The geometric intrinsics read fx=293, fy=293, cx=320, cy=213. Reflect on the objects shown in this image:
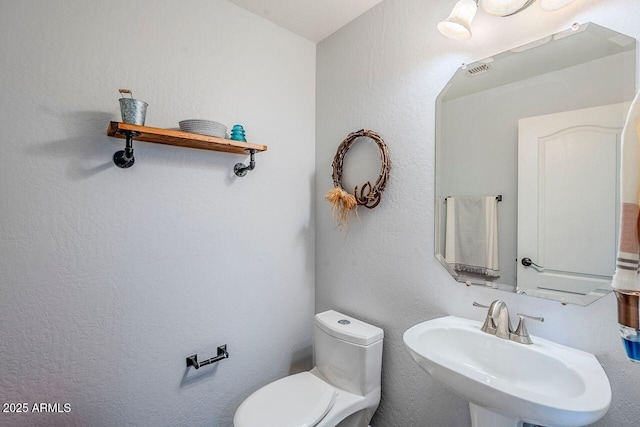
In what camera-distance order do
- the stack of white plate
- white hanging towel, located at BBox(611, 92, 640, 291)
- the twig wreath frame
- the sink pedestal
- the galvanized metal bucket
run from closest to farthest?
white hanging towel, located at BBox(611, 92, 640, 291) → the sink pedestal → the galvanized metal bucket → the stack of white plate → the twig wreath frame

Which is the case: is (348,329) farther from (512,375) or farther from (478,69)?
(478,69)

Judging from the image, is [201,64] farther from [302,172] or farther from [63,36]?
[302,172]

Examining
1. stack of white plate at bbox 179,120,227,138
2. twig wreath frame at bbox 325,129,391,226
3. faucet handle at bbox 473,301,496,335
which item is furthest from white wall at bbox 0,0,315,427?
faucet handle at bbox 473,301,496,335

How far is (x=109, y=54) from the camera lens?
1258 millimetres

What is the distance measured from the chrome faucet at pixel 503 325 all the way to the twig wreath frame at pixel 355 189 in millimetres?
714

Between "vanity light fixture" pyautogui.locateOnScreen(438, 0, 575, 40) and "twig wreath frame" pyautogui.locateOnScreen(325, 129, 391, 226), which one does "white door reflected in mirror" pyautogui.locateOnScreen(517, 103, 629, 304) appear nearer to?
"vanity light fixture" pyautogui.locateOnScreen(438, 0, 575, 40)

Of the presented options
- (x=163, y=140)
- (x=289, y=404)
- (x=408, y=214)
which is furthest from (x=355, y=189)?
(x=289, y=404)

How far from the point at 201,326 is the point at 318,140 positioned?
4.26ft

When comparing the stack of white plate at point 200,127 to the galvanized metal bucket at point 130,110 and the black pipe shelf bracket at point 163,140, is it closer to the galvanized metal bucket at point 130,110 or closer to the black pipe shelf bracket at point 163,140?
the black pipe shelf bracket at point 163,140

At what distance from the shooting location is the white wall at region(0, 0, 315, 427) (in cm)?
110

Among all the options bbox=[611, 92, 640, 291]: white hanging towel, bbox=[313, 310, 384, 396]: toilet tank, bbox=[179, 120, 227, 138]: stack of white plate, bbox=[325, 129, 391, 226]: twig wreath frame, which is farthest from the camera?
bbox=[325, 129, 391, 226]: twig wreath frame

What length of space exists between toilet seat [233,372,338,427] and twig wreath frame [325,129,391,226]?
2.88 feet

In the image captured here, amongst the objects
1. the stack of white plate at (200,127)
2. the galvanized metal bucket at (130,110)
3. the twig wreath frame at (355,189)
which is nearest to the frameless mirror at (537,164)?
the twig wreath frame at (355,189)

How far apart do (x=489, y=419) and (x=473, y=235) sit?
0.67 m
